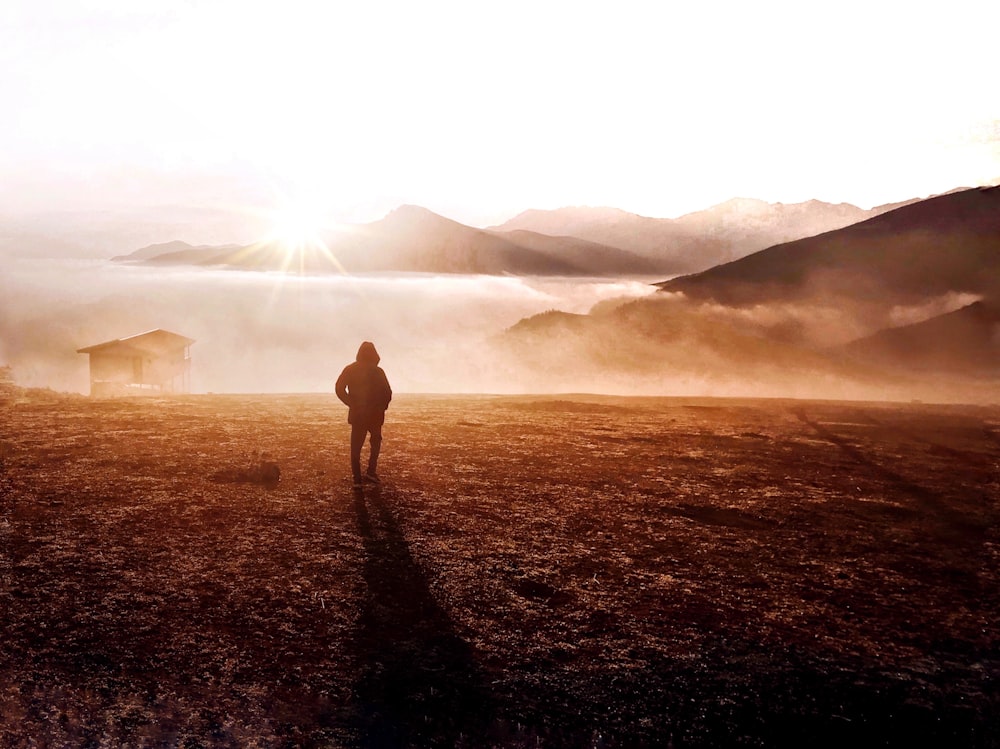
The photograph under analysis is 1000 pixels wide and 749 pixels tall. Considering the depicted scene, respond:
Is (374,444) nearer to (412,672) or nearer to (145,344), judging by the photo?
(412,672)

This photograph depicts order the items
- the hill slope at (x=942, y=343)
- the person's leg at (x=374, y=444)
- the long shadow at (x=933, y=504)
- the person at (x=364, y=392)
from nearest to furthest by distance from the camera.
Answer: the long shadow at (x=933, y=504) < the person at (x=364, y=392) < the person's leg at (x=374, y=444) < the hill slope at (x=942, y=343)

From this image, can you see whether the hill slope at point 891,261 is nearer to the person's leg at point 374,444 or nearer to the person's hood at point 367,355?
the person's leg at point 374,444

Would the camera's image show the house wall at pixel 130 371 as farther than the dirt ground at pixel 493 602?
Yes

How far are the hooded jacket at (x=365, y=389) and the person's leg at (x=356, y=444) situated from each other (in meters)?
0.17

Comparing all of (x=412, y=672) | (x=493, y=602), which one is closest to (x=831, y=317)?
(x=493, y=602)

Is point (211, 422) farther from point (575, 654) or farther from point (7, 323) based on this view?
point (7, 323)

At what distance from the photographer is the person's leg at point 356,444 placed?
12570mm

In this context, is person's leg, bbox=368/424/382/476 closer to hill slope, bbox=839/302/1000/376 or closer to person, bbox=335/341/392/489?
person, bbox=335/341/392/489

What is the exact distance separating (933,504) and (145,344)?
45650 mm

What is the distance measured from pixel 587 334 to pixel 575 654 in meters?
147

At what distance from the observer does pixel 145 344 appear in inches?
1854

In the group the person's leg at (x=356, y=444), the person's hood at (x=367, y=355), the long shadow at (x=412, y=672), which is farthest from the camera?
the person's leg at (x=356, y=444)

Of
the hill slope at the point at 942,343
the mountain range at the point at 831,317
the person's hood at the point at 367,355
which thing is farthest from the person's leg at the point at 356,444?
the hill slope at the point at 942,343

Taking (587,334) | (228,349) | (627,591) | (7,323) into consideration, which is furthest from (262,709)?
(7,323)
